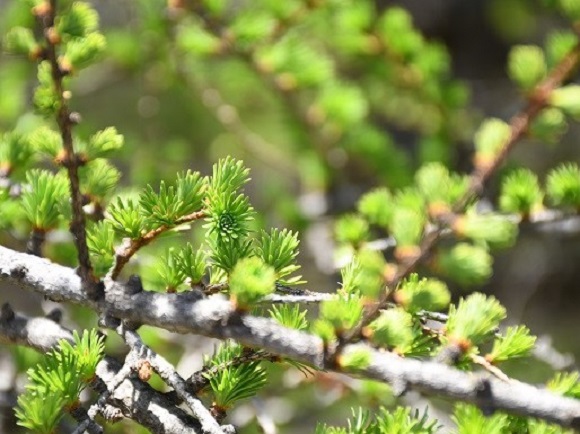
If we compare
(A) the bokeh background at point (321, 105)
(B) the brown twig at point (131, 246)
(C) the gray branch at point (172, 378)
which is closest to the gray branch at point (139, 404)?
(C) the gray branch at point (172, 378)

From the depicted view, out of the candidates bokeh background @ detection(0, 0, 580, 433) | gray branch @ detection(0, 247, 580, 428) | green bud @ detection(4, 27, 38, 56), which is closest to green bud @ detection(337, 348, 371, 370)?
gray branch @ detection(0, 247, 580, 428)

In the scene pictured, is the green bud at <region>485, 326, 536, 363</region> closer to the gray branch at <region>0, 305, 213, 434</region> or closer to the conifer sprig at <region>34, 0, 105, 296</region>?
the gray branch at <region>0, 305, 213, 434</region>

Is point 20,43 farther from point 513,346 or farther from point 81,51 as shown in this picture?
point 513,346

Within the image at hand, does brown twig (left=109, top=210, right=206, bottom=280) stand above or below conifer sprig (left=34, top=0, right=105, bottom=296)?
below

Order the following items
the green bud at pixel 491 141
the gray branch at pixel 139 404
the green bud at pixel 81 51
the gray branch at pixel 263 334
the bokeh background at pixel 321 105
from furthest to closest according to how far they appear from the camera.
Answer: the bokeh background at pixel 321 105 < the green bud at pixel 491 141 < the green bud at pixel 81 51 < the gray branch at pixel 139 404 < the gray branch at pixel 263 334

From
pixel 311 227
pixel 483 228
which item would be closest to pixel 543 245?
pixel 311 227

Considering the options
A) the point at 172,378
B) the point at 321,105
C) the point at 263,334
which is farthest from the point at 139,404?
the point at 321,105

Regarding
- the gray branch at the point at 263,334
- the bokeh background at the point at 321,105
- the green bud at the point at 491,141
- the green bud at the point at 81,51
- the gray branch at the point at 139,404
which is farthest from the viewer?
the bokeh background at the point at 321,105

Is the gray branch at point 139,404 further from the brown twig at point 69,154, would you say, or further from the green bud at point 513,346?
the green bud at point 513,346

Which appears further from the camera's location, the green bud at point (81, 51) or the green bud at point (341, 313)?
the green bud at point (81, 51)
